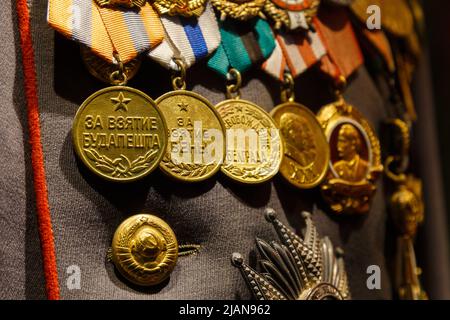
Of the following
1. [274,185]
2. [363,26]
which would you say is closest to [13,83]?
[274,185]

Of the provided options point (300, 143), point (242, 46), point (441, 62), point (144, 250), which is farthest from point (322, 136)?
point (441, 62)

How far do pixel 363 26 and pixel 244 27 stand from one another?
23 cm

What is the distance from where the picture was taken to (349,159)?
1.04 metres

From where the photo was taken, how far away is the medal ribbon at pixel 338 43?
1.04m

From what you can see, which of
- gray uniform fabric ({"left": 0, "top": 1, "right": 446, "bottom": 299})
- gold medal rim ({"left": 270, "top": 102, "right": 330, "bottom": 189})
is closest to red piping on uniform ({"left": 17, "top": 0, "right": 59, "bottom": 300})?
gray uniform fabric ({"left": 0, "top": 1, "right": 446, "bottom": 299})

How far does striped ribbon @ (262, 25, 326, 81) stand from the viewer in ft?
3.17

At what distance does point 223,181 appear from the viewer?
0.89m

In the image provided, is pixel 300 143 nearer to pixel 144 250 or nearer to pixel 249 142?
pixel 249 142

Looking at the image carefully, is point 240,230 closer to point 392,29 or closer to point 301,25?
point 301,25

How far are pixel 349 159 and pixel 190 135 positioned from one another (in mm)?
261

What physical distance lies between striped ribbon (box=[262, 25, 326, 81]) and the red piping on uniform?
10.8 inches

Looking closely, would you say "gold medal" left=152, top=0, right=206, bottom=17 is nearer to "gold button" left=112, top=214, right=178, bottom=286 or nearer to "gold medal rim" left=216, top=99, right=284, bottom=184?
"gold medal rim" left=216, top=99, right=284, bottom=184
